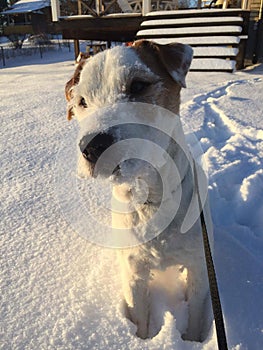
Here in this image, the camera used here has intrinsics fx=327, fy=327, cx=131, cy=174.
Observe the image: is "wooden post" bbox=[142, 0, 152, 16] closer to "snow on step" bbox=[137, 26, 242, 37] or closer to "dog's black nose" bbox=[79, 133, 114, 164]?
"snow on step" bbox=[137, 26, 242, 37]

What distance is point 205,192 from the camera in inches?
87.6

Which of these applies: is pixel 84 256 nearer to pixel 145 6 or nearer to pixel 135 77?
pixel 135 77

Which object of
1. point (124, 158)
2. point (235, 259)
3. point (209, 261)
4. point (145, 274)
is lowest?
point (235, 259)

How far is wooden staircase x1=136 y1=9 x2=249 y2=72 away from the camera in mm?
7898

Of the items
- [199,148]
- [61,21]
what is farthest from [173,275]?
[61,21]

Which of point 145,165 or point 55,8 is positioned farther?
point 55,8

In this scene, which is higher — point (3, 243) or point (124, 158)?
point (124, 158)

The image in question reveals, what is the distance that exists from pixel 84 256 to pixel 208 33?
292 inches

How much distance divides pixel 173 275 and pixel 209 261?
32.6 inches

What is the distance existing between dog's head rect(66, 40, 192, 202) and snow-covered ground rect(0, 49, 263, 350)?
855 mm

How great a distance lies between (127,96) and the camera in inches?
64.6

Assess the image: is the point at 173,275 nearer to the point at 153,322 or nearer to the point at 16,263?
the point at 153,322

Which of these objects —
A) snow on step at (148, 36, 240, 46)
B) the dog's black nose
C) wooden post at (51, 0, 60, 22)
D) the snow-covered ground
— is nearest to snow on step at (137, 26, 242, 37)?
snow on step at (148, 36, 240, 46)

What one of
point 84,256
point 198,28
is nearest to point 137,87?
point 84,256
